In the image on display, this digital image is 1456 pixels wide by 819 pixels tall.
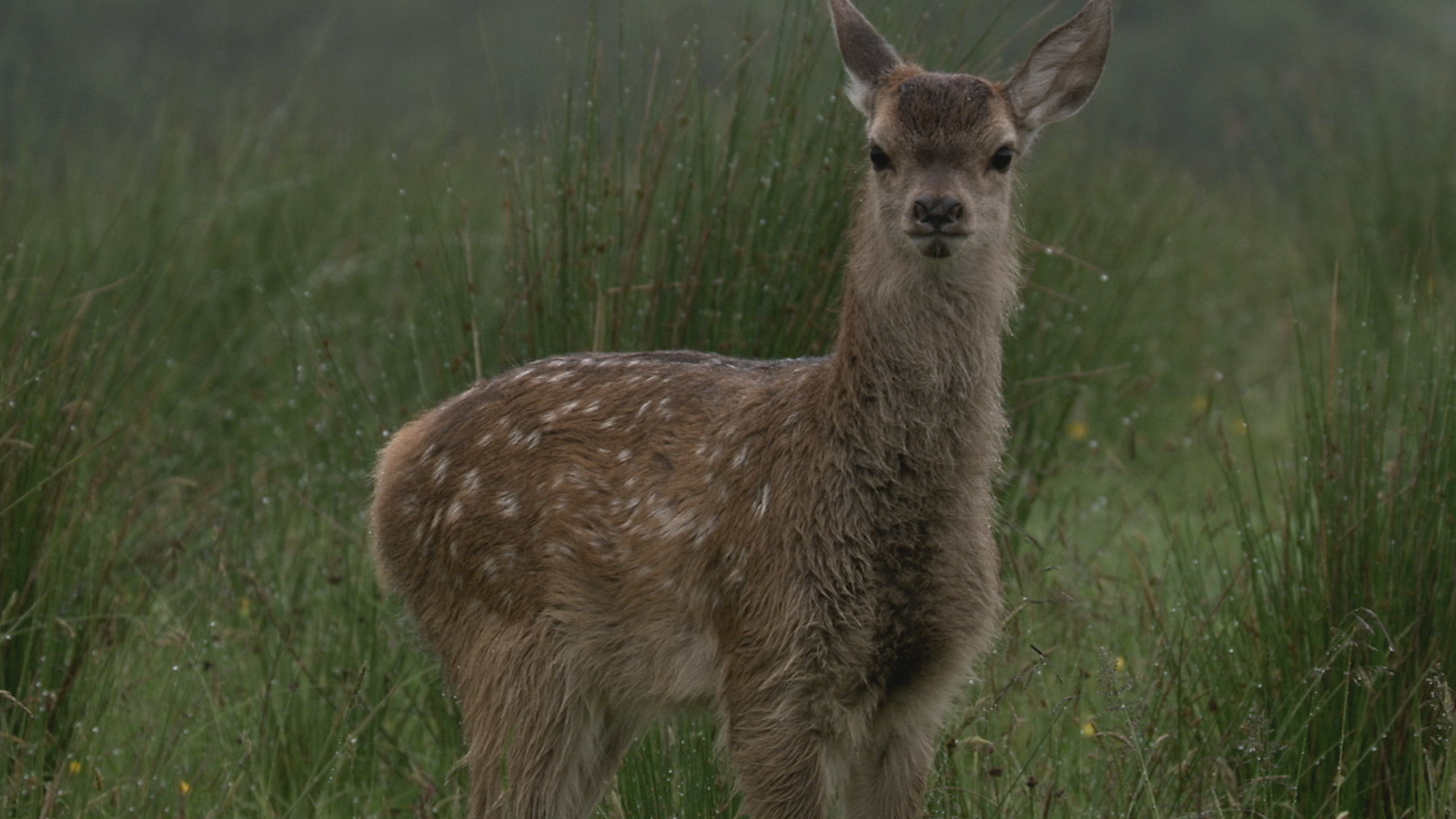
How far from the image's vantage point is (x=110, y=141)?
11.5 m

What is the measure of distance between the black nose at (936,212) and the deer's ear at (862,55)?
2.18ft

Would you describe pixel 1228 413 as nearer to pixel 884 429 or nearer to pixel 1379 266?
pixel 1379 266

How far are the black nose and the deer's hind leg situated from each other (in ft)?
4.11

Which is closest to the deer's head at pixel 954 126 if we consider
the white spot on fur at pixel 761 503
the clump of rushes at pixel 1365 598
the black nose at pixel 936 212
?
the black nose at pixel 936 212

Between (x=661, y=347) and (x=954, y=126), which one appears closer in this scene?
(x=954, y=126)

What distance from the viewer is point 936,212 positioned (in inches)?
156

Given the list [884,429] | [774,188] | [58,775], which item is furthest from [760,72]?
[58,775]

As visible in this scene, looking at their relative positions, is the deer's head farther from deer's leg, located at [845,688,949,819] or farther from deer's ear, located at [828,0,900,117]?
deer's leg, located at [845,688,949,819]

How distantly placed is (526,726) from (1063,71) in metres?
1.92

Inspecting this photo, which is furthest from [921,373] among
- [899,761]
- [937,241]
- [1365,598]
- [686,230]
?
[686,230]

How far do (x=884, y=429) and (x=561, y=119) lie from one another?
219 cm

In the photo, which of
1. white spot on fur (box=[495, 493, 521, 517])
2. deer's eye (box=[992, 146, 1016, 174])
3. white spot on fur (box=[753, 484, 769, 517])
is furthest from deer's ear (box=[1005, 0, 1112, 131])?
white spot on fur (box=[495, 493, 521, 517])

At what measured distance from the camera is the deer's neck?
4.06 m

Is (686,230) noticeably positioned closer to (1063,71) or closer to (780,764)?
(1063,71)
